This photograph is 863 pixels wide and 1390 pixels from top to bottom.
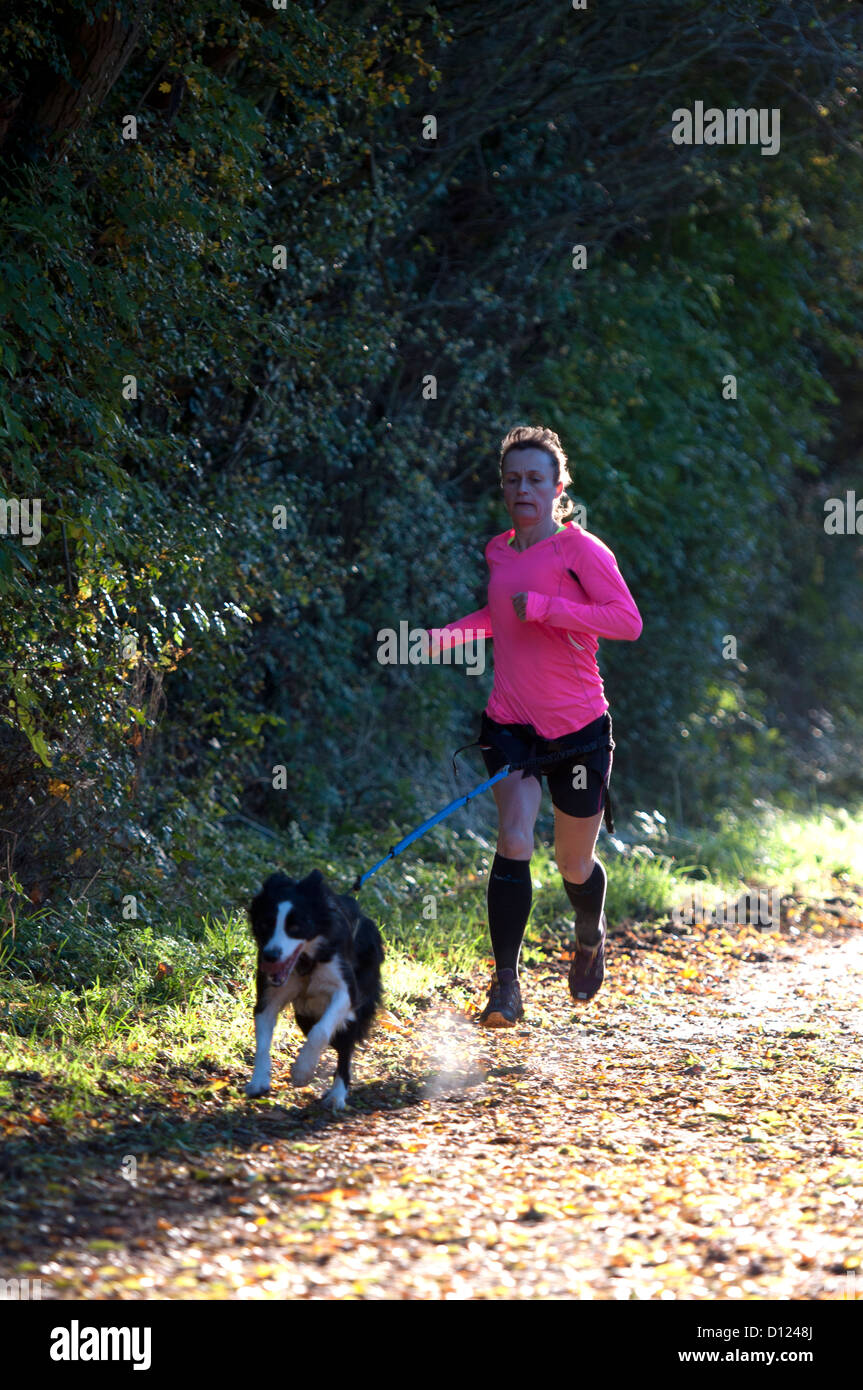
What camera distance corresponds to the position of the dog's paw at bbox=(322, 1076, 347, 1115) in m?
5.00

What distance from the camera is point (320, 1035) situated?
4973 mm

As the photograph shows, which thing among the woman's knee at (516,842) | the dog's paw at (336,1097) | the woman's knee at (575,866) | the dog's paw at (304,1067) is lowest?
the dog's paw at (336,1097)

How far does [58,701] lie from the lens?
255 inches

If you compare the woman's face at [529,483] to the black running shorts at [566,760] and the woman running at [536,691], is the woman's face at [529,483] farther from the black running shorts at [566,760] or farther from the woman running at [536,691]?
the black running shorts at [566,760]

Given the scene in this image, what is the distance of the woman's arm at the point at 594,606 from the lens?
231 inches

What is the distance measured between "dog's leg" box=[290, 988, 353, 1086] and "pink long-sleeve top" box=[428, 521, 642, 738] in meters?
1.62

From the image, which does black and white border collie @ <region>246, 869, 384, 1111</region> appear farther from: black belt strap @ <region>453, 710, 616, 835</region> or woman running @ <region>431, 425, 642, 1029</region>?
black belt strap @ <region>453, 710, 616, 835</region>

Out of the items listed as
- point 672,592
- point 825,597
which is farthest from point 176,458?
point 825,597

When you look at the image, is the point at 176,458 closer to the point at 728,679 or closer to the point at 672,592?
the point at 672,592

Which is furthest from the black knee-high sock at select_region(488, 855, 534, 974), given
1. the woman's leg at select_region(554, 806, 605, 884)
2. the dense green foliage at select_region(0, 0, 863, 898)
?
the dense green foliage at select_region(0, 0, 863, 898)

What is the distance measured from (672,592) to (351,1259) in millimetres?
11006

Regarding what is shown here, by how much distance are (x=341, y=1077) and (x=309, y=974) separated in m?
0.37

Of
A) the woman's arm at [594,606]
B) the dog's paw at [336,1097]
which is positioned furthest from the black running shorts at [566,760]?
the dog's paw at [336,1097]

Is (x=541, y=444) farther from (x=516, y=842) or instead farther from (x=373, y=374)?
(x=373, y=374)
